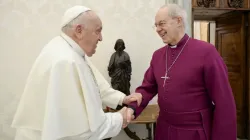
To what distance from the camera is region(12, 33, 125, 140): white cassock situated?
164 centimetres

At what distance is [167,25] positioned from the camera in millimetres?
2188

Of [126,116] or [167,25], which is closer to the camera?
[126,116]

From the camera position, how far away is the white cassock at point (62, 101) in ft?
5.37

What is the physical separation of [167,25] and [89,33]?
27.1 inches

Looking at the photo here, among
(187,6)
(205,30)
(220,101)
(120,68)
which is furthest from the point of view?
(205,30)

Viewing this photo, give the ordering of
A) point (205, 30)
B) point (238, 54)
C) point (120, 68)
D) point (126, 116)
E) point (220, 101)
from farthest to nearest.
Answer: point (205, 30) < point (238, 54) < point (120, 68) < point (126, 116) < point (220, 101)

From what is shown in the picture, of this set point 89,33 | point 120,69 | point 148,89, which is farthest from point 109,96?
point 120,69

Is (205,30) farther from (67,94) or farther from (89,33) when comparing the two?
(67,94)

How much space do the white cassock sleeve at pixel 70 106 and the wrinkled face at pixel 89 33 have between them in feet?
A: 0.63

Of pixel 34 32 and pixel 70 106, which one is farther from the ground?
pixel 34 32

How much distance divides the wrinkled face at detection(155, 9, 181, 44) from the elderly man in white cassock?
581mm

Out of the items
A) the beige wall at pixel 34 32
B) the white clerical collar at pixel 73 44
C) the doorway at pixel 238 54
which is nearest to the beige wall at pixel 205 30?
the doorway at pixel 238 54

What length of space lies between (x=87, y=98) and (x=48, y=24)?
202 centimetres

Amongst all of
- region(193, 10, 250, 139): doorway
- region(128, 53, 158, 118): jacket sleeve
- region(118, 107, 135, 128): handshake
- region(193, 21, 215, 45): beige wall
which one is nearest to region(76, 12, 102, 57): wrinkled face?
region(118, 107, 135, 128): handshake
